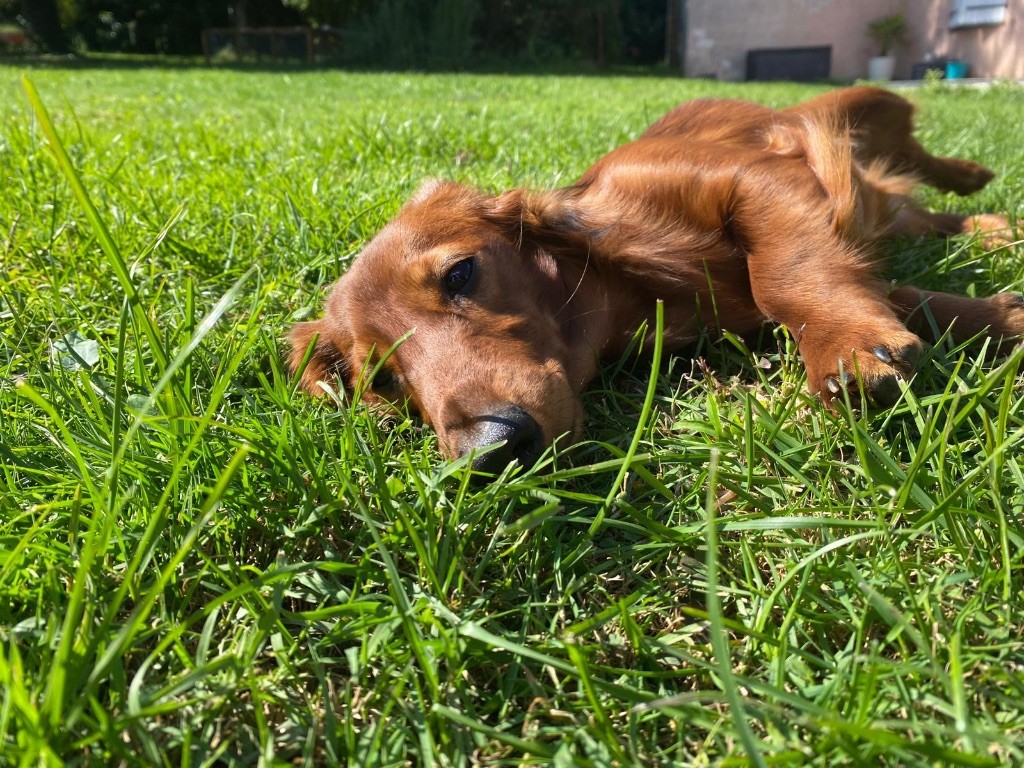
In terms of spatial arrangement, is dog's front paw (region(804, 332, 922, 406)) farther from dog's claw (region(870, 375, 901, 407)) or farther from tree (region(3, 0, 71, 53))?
tree (region(3, 0, 71, 53))

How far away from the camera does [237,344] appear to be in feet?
6.07

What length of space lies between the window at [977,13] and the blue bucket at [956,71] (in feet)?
2.72

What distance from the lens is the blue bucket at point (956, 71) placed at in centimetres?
1597

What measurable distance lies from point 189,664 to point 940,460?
3.58ft

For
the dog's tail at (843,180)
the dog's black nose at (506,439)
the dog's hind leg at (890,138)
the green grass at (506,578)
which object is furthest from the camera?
the dog's hind leg at (890,138)

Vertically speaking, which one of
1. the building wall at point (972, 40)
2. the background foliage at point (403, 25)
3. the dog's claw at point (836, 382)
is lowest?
the dog's claw at point (836, 382)

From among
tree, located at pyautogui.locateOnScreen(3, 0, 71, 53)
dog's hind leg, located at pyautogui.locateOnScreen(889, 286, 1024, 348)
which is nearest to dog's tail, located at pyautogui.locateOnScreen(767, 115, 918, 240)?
dog's hind leg, located at pyautogui.locateOnScreen(889, 286, 1024, 348)

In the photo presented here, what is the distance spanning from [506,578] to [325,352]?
95 cm

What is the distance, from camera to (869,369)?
1.42m

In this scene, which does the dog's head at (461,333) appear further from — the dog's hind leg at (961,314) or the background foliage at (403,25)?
the background foliage at (403,25)

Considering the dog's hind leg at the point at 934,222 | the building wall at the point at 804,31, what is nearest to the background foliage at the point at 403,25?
the building wall at the point at 804,31

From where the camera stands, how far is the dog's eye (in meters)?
1.76

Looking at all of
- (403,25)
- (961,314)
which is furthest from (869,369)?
(403,25)

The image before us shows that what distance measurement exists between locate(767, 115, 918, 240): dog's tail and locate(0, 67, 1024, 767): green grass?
48 cm
